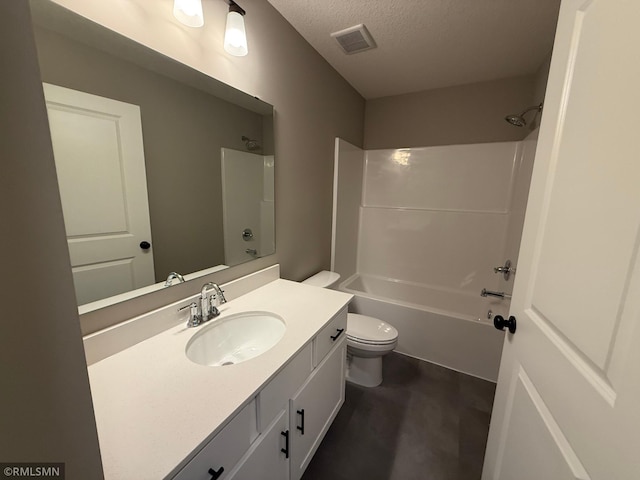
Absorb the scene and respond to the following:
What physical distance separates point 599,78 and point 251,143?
1.35 m

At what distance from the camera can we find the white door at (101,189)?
0.79m

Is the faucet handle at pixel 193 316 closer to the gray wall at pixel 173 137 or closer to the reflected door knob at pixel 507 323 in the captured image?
the gray wall at pixel 173 137

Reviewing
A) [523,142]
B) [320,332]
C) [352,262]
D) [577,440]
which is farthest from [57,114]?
[523,142]

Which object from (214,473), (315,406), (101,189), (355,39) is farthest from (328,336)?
(355,39)

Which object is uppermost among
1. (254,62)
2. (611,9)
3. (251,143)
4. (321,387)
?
(254,62)

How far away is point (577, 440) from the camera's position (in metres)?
0.54

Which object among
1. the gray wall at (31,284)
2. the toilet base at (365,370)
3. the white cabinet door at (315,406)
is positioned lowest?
the toilet base at (365,370)

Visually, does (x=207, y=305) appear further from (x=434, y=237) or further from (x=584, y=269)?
(x=434, y=237)

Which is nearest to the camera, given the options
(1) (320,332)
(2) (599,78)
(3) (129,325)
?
(2) (599,78)

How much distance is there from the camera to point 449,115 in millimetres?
2445

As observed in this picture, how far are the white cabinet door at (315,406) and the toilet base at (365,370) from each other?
0.38 meters

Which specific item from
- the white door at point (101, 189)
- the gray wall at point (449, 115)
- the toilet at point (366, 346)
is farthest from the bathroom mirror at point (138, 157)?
the gray wall at point (449, 115)

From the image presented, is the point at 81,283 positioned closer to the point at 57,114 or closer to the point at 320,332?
the point at 57,114

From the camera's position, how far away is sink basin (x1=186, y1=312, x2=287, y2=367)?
42.1 inches
